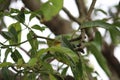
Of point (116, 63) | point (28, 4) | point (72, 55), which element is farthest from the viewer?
point (116, 63)

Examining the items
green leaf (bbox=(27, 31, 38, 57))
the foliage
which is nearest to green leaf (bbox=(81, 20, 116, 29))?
the foliage

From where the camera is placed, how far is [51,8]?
62cm

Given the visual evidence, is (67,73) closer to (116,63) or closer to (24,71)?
(24,71)

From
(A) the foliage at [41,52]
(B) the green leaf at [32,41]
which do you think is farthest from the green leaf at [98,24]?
(B) the green leaf at [32,41]

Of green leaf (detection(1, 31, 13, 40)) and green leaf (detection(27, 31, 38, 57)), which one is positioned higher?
green leaf (detection(1, 31, 13, 40))

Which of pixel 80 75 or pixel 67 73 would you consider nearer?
pixel 80 75

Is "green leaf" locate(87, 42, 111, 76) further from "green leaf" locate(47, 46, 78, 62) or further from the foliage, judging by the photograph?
"green leaf" locate(47, 46, 78, 62)

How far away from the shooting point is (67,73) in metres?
0.72

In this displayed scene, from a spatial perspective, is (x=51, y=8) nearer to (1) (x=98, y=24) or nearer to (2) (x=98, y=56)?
(1) (x=98, y=24)

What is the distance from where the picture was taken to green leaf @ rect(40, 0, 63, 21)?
0.61m

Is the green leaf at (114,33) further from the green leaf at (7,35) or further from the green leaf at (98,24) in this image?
the green leaf at (7,35)

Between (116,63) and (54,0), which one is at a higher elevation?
(54,0)

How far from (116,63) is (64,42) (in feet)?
3.77

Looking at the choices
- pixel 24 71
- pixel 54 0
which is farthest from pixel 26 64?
pixel 54 0
